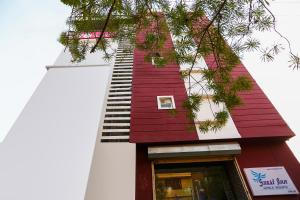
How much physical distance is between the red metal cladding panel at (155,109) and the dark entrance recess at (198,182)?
0.77 m

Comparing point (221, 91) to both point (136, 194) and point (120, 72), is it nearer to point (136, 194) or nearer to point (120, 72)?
point (136, 194)

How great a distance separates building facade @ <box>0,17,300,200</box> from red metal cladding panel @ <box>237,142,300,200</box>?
0.07 ft

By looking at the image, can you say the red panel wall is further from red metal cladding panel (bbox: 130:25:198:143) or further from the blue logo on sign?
red metal cladding panel (bbox: 130:25:198:143)

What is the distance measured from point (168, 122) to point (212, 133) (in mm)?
1096

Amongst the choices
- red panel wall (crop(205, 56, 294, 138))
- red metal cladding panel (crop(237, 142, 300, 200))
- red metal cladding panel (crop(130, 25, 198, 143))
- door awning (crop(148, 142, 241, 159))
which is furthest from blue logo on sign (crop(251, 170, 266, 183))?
red metal cladding panel (crop(130, 25, 198, 143))

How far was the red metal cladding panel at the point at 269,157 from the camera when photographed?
18.3ft

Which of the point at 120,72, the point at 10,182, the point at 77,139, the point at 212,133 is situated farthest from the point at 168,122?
the point at 10,182

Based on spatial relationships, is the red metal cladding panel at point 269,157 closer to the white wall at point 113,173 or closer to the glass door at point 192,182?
the glass door at point 192,182

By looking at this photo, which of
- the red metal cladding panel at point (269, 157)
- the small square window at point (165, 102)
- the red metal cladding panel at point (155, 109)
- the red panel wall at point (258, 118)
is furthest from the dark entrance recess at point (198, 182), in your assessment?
the small square window at point (165, 102)

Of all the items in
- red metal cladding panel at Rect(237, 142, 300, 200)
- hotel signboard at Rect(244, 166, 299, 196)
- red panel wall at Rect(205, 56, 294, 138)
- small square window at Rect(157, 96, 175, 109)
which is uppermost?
small square window at Rect(157, 96, 175, 109)

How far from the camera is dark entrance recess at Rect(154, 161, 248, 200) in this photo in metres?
5.50

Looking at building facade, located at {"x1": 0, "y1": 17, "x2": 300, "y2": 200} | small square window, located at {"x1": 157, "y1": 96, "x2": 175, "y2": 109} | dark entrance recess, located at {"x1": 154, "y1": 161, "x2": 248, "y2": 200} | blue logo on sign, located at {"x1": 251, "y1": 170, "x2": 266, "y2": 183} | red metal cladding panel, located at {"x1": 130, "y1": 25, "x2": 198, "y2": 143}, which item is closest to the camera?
building facade, located at {"x1": 0, "y1": 17, "x2": 300, "y2": 200}

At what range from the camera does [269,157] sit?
575 cm

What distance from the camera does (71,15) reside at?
3.28 metres
